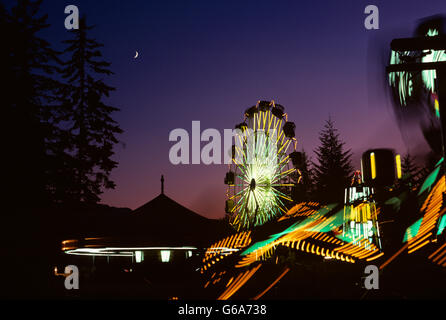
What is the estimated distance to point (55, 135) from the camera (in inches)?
1003

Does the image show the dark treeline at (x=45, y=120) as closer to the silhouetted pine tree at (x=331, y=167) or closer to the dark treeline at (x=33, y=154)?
the dark treeline at (x=33, y=154)

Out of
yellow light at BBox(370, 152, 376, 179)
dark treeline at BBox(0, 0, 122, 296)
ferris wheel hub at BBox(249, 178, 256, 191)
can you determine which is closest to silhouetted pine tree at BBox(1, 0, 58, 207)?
dark treeline at BBox(0, 0, 122, 296)

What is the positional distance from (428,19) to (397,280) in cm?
687

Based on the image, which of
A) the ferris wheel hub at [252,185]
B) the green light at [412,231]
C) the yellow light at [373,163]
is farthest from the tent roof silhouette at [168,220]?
the yellow light at [373,163]

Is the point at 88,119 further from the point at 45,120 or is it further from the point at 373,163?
the point at 373,163

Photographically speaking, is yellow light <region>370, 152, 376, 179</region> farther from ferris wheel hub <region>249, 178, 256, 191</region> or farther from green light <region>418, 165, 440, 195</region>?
ferris wheel hub <region>249, 178, 256, 191</region>

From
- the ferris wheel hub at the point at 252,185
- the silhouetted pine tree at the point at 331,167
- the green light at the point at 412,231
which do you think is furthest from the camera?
the silhouetted pine tree at the point at 331,167

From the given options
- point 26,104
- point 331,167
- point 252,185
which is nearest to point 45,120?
point 26,104

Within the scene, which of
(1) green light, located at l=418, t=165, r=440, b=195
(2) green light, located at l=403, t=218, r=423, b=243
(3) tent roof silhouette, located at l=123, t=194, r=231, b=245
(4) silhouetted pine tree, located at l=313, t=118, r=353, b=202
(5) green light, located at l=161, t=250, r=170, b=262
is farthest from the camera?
(4) silhouetted pine tree, located at l=313, t=118, r=353, b=202

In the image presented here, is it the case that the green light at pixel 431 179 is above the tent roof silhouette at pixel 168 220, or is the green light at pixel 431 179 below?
above

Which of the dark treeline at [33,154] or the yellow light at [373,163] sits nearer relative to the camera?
the yellow light at [373,163]

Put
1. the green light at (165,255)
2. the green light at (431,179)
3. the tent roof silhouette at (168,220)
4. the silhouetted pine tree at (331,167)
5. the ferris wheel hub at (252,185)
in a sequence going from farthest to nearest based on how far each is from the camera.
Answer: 1. the silhouetted pine tree at (331,167)
2. the tent roof silhouette at (168,220)
3. the ferris wheel hub at (252,185)
4. the green light at (165,255)
5. the green light at (431,179)
